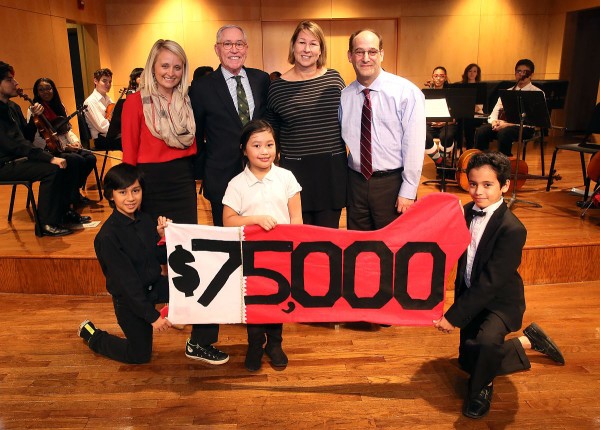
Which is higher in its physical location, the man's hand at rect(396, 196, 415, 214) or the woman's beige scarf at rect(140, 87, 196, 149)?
the woman's beige scarf at rect(140, 87, 196, 149)

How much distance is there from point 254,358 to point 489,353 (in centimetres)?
110

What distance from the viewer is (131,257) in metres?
2.51

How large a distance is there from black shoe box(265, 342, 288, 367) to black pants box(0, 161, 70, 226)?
236 centimetres

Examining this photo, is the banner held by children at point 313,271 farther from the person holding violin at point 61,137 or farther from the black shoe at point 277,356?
the person holding violin at point 61,137

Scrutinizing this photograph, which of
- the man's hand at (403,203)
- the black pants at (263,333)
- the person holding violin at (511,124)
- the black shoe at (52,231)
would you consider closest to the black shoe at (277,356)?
the black pants at (263,333)

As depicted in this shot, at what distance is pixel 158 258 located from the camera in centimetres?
261

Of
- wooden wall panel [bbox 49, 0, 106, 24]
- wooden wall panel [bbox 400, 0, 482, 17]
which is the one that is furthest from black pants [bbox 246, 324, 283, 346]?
wooden wall panel [bbox 400, 0, 482, 17]

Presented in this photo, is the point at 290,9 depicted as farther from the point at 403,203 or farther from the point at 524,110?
the point at 403,203

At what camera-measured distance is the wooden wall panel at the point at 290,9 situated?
8.83 m

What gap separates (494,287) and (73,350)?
7.17 feet

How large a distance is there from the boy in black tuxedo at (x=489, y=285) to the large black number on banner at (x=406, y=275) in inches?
3.6

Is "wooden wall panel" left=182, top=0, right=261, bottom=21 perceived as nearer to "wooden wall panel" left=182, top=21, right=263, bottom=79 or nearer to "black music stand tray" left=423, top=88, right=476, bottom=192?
"wooden wall panel" left=182, top=21, right=263, bottom=79

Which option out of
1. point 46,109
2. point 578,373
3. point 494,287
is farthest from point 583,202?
point 46,109

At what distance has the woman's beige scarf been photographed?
2.56m
